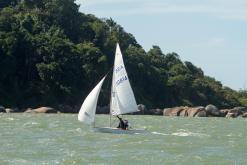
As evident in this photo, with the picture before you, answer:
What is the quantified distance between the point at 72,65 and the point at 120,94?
214ft

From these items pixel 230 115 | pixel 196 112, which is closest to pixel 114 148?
pixel 196 112

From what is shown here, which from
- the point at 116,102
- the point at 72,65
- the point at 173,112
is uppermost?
the point at 72,65

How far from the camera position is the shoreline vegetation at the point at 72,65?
358ft

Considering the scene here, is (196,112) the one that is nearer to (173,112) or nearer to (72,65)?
(173,112)

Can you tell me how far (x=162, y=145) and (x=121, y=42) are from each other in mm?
96807

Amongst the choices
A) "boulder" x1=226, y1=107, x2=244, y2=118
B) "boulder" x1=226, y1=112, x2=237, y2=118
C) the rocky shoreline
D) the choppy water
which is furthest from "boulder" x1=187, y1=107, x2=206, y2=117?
the choppy water

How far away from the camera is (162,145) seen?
39969 millimetres

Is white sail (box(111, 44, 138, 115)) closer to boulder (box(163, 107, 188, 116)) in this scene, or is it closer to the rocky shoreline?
the rocky shoreline

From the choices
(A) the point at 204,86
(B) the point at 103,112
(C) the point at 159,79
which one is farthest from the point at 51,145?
(A) the point at 204,86

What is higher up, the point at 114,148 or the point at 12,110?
the point at 12,110

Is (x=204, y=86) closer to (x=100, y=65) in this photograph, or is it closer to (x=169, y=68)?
(x=169, y=68)

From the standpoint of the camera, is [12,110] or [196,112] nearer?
[12,110]

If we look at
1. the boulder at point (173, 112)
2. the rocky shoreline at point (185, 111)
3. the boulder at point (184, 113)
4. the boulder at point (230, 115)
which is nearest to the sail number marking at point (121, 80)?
the rocky shoreline at point (185, 111)

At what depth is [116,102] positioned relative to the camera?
4912 cm
